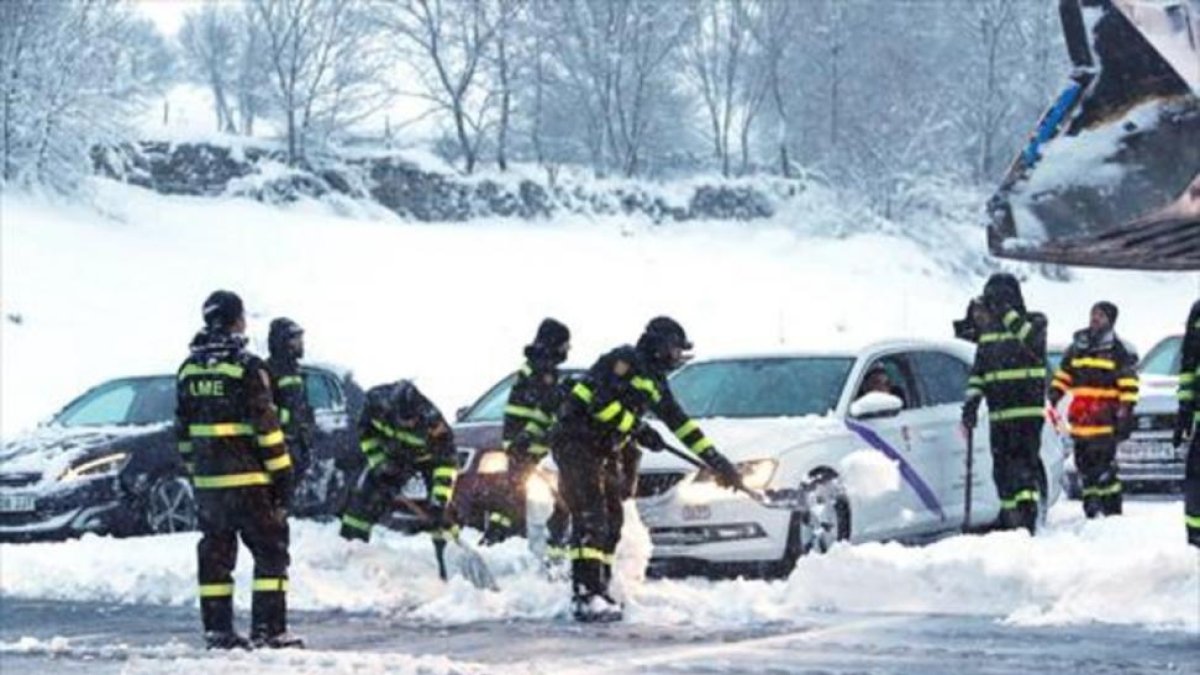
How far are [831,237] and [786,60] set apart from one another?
541 inches

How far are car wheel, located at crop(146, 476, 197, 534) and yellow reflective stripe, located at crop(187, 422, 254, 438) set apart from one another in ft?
20.9

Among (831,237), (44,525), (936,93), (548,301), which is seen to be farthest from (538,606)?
(936,93)

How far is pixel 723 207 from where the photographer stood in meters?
56.3

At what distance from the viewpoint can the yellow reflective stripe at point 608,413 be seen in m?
11.6

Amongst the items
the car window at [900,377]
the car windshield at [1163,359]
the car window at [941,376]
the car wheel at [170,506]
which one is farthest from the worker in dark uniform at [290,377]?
the car windshield at [1163,359]

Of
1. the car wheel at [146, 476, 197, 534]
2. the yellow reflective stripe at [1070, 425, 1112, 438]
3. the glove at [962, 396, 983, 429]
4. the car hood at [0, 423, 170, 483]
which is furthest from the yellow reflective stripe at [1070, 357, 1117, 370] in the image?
the car hood at [0, 423, 170, 483]

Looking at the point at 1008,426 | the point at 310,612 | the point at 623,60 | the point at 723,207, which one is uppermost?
the point at 623,60

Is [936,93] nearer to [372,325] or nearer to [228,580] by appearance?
[372,325]

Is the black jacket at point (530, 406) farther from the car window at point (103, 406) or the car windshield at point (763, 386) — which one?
the car window at point (103, 406)

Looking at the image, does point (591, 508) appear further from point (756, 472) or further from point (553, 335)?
point (553, 335)

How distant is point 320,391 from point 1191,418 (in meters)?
9.00

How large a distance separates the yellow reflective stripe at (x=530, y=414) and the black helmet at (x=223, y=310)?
12.9 ft

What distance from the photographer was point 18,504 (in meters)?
16.1

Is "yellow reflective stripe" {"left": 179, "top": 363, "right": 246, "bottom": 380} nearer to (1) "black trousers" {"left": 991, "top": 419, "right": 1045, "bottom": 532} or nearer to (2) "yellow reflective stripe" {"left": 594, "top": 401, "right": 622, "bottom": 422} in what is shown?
(2) "yellow reflective stripe" {"left": 594, "top": 401, "right": 622, "bottom": 422}
